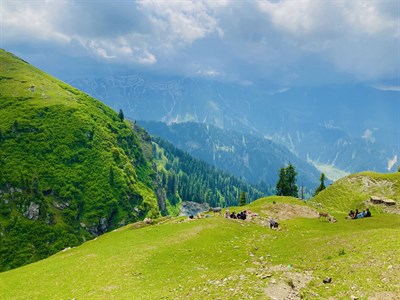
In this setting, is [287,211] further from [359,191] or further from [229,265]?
[359,191]

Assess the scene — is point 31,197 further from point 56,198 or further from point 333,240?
point 333,240

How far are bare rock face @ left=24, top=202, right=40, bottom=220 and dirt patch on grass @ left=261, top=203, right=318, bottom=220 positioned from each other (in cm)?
14091

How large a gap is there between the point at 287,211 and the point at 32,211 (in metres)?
147

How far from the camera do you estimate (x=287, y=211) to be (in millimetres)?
70000

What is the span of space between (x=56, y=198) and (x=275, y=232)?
165 metres

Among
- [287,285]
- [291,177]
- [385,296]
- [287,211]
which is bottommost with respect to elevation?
[287,285]

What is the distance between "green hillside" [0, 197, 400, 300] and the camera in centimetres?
2420

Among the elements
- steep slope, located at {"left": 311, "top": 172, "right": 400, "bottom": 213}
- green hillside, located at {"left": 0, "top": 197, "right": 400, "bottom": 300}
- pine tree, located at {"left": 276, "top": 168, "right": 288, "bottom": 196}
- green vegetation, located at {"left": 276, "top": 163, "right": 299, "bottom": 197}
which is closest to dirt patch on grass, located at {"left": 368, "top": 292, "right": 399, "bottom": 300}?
green hillside, located at {"left": 0, "top": 197, "right": 400, "bottom": 300}

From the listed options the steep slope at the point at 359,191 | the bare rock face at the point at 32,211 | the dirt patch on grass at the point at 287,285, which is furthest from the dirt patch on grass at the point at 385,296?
the bare rock face at the point at 32,211

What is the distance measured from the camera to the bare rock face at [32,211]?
167000mm

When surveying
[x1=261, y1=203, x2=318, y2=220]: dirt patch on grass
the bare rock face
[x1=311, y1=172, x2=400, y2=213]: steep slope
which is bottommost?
the bare rock face

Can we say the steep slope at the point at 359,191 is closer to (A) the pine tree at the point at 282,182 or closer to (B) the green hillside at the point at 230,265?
(A) the pine tree at the point at 282,182

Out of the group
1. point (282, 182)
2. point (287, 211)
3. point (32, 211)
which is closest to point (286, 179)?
point (282, 182)

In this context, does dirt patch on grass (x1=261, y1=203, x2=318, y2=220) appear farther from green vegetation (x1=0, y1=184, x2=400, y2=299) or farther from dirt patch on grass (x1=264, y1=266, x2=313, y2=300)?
dirt patch on grass (x1=264, y1=266, x2=313, y2=300)
